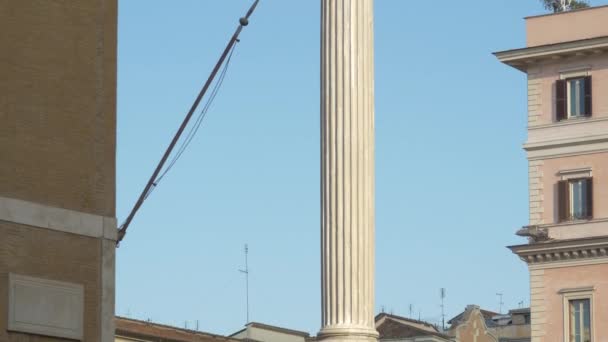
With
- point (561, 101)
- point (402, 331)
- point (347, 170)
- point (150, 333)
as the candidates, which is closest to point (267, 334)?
point (402, 331)

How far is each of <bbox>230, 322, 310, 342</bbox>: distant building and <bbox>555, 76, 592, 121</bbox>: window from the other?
11915 millimetres

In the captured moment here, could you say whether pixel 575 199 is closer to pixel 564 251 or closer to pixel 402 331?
pixel 564 251

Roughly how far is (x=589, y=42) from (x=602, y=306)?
319 inches

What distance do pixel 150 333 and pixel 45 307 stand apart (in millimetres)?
35077

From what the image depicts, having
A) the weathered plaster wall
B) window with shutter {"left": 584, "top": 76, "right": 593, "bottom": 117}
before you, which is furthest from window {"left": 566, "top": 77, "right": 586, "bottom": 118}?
the weathered plaster wall

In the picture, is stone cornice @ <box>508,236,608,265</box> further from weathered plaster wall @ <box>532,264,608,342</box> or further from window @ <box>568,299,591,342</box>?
window @ <box>568,299,591,342</box>

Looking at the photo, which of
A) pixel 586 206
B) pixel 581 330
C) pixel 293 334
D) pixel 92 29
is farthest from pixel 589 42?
pixel 92 29

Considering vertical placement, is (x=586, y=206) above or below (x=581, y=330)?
above

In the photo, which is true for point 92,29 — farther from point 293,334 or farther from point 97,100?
point 293,334

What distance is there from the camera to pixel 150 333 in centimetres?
5325

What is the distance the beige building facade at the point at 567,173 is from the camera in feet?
186

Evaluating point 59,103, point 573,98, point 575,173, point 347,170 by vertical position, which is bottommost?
point 59,103

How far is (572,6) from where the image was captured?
217ft

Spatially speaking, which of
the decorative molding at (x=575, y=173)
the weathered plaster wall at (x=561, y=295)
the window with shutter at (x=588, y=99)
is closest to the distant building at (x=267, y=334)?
the weathered plaster wall at (x=561, y=295)
